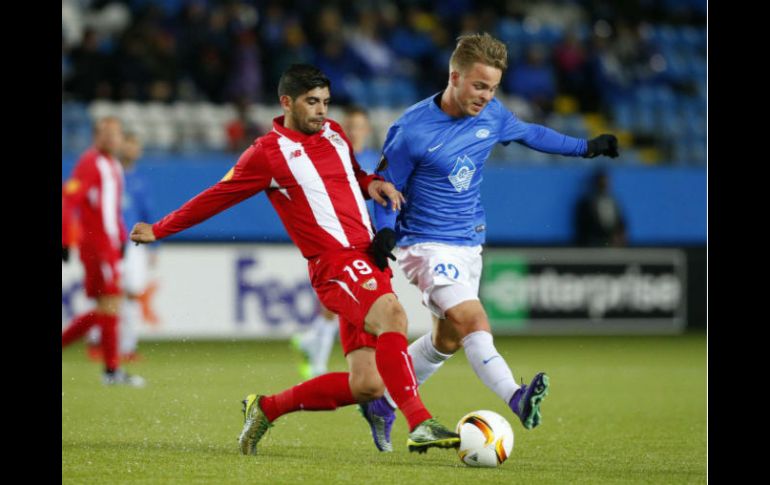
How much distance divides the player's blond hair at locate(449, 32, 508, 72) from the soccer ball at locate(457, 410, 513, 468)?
5.24ft

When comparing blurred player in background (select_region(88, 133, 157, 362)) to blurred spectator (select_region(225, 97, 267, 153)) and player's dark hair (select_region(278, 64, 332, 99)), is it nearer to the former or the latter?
blurred spectator (select_region(225, 97, 267, 153))

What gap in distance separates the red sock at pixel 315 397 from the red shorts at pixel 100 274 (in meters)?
3.73

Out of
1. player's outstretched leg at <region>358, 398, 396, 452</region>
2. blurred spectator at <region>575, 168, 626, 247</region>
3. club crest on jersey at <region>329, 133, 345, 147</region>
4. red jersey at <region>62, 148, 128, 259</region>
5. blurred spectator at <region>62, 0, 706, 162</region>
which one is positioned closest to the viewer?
club crest on jersey at <region>329, 133, 345, 147</region>

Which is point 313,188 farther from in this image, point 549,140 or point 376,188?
point 549,140

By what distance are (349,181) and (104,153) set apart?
4064 millimetres

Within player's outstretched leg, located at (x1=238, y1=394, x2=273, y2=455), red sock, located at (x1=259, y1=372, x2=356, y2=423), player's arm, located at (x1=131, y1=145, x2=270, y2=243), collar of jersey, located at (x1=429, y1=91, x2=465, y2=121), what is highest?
collar of jersey, located at (x1=429, y1=91, x2=465, y2=121)

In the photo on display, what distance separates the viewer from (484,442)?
5.48 metres

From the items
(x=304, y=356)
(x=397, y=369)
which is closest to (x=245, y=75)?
(x=304, y=356)

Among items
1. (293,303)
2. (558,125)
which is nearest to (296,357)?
(293,303)

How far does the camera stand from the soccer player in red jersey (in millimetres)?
5668

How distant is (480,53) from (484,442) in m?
1.74

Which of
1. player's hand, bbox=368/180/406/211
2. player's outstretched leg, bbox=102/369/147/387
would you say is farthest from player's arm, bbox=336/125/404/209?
player's outstretched leg, bbox=102/369/147/387

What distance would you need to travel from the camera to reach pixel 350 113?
8742mm

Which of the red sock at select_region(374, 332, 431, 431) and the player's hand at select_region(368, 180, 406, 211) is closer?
the red sock at select_region(374, 332, 431, 431)
